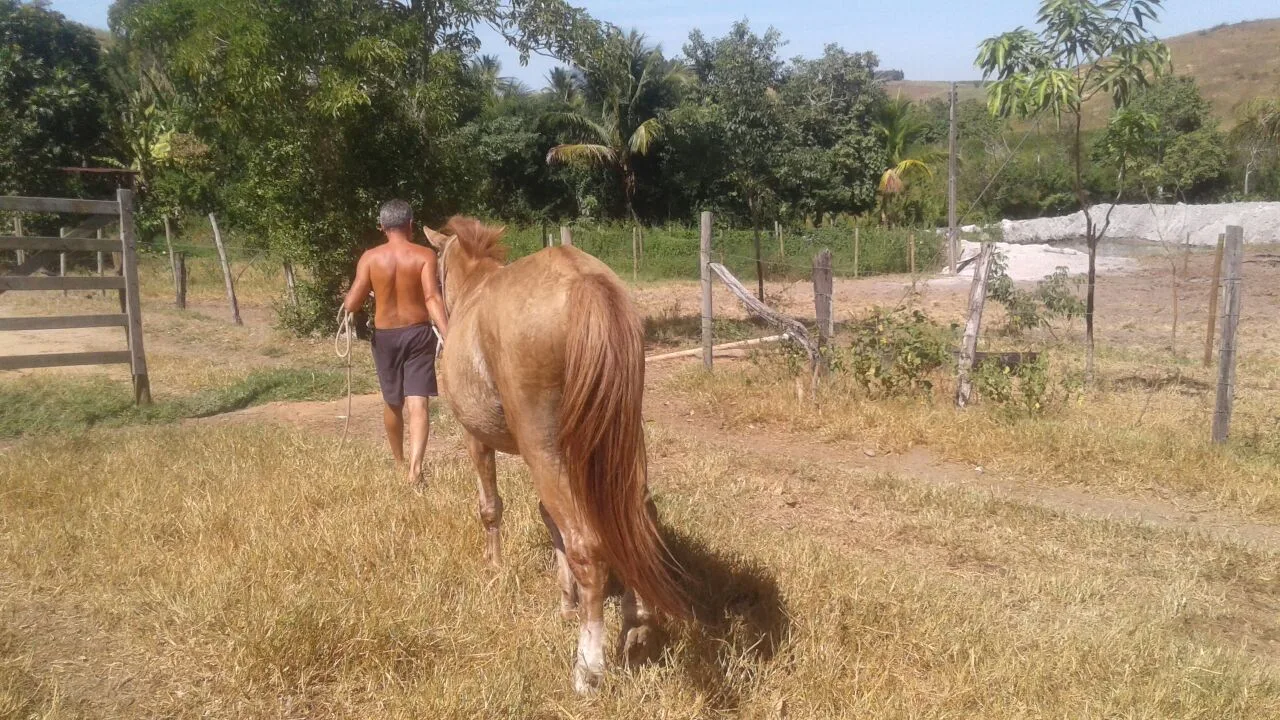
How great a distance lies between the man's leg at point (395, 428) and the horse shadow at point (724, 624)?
2.27 meters

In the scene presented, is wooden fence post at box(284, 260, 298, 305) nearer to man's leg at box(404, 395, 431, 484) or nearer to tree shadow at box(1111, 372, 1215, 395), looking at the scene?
man's leg at box(404, 395, 431, 484)

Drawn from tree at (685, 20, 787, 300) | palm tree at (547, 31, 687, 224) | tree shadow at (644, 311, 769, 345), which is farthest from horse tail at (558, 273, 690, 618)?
palm tree at (547, 31, 687, 224)

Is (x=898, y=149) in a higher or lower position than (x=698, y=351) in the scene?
higher

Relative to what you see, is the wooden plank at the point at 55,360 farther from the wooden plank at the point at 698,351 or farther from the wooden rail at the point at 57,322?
the wooden plank at the point at 698,351

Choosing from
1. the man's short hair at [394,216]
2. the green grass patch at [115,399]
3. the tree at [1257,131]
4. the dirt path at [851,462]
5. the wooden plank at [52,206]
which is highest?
the tree at [1257,131]

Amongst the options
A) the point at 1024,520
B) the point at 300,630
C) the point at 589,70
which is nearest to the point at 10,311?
the point at 589,70

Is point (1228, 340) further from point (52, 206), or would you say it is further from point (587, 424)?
point (52, 206)

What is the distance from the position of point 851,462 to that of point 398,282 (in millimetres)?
3643

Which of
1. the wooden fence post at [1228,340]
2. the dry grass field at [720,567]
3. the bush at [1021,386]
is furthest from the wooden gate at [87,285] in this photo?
the wooden fence post at [1228,340]

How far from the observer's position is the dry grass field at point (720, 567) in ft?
10.2

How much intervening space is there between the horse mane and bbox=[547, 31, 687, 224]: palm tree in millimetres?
26933

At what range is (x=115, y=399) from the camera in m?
8.13

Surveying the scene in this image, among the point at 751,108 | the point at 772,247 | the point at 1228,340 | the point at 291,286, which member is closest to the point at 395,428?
the point at 1228,340

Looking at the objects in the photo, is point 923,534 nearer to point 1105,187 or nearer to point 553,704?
point 553,704
